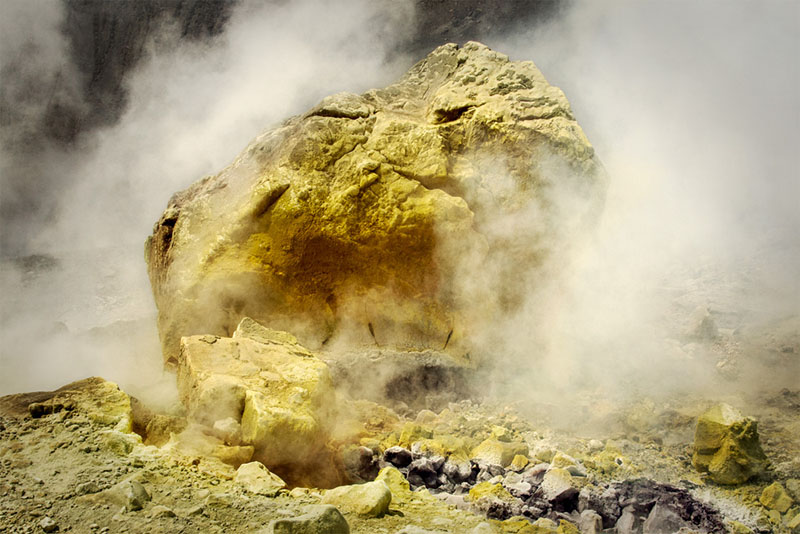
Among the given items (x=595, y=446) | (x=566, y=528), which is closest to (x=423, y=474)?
(x=566, y=528)

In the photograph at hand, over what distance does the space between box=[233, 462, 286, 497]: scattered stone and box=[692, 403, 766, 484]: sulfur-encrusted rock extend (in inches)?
81.2

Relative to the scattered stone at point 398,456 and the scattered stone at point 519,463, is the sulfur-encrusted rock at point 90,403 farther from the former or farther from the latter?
the scattered stone at point 519,463

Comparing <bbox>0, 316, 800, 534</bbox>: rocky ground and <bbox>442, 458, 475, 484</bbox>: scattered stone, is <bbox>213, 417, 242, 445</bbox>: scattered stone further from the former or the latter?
<bbox>442, 458, 475, 484</bbox>: scattered stone

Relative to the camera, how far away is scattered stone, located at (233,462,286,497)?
213cm

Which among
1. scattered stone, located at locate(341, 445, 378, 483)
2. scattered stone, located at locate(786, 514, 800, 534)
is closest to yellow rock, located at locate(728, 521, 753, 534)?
scattered stone, located at locate(786, 514, 800, 534)

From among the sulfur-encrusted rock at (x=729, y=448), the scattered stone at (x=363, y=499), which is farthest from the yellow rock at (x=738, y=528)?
the scattered stone at (x=363, y=499)

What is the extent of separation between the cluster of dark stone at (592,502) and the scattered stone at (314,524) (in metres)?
0.86

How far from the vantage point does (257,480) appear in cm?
223

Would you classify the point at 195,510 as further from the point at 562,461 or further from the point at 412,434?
the point at 562,461

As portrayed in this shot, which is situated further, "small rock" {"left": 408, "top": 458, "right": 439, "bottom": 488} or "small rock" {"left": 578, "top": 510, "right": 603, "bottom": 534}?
"small rock" {"left": 408, "top": 458, "right": 439, "bottom": 488}

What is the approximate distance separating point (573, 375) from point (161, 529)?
3.12 m

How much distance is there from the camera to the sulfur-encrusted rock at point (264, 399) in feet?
8.80

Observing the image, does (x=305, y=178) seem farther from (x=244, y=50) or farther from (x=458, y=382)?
(x=244, y=50)

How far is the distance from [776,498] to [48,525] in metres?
2.87
